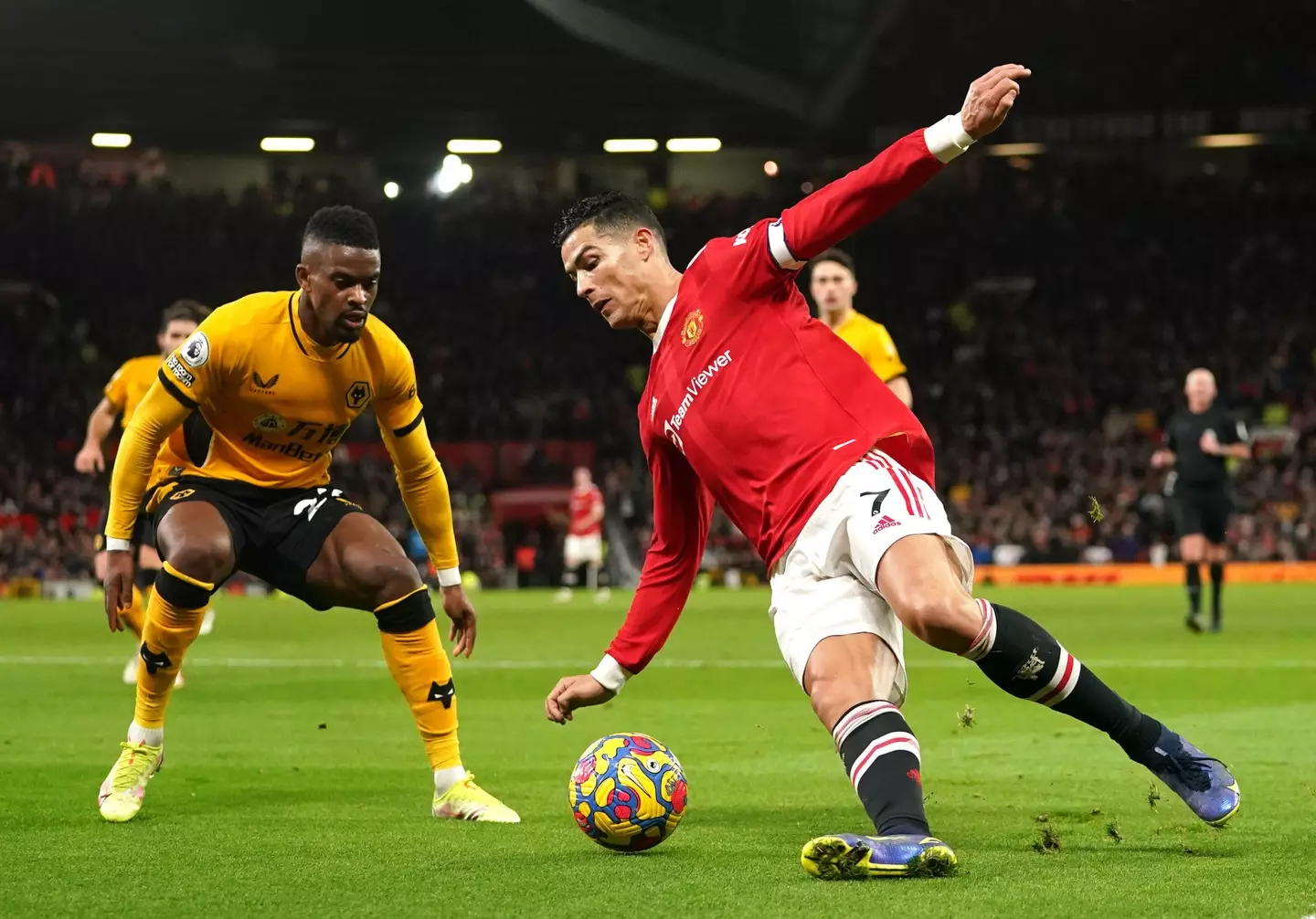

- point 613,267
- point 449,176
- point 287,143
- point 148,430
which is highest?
point 287,143

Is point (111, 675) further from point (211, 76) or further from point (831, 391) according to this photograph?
point (211, 76)

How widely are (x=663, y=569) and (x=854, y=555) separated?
0.87 meters

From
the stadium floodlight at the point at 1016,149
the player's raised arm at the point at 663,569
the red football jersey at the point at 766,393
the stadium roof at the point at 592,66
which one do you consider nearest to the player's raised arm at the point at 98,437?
the player's raised arm at the point at 663,569

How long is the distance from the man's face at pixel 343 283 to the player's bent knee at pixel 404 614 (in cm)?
93

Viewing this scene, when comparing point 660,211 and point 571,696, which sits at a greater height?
point 660,211

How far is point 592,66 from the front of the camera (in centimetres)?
3120

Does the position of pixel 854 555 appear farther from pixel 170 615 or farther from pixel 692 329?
pixel 170 615

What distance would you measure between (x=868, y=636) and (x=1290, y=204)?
34914 millimetres

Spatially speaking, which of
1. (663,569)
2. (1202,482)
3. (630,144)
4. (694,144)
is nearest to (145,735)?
(663,569)

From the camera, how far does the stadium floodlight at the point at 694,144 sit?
117 ft

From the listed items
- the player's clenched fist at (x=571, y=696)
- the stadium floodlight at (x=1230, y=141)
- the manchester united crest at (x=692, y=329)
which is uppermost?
the stadium floodlight at (x=1230, y=141)

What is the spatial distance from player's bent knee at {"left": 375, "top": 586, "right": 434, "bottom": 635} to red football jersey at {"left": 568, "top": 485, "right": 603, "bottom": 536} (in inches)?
788

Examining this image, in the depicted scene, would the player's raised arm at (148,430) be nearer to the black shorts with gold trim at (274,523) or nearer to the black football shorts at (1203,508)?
the black shorts with gold trim at (274,523)

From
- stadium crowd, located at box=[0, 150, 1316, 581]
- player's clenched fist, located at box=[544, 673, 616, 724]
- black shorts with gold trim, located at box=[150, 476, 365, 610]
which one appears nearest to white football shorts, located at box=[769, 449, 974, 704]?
player's clenched fist, located at box=[544, 673, 616, 724]
